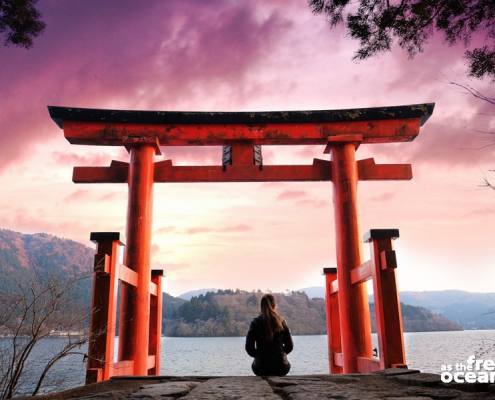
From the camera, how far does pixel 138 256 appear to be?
585cm

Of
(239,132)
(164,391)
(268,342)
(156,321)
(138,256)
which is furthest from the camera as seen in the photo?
(156,321)

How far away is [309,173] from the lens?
6594 millimetres

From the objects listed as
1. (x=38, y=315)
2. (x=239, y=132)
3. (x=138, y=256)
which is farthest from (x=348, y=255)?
(x=38, y=315)

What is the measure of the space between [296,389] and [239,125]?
450cm

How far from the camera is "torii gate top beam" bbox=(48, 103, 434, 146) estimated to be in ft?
21.1

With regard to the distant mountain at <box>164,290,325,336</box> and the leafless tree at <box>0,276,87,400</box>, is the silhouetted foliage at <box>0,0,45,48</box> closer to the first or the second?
the leafless tree at <box>0,276,87,400</box>

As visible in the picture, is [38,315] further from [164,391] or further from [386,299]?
[386,299]

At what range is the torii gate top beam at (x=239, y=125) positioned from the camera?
644 centimetres

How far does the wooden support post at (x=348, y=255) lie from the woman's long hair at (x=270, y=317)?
1.86 metres

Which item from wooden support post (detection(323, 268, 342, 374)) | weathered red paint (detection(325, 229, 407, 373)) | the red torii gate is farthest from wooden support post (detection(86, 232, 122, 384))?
wooden support post (detection(323, 268, 342, 374))

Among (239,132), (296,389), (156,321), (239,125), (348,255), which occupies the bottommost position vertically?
(296,389)

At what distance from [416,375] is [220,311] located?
161m

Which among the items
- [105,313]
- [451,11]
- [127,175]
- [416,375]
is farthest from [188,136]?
[416,375]

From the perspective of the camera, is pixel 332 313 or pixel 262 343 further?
pixel 332 313
